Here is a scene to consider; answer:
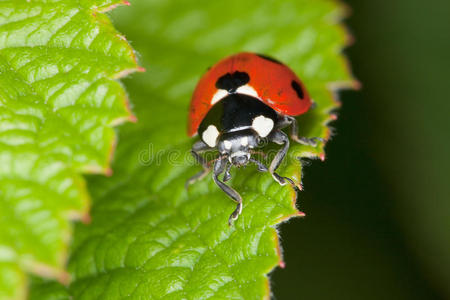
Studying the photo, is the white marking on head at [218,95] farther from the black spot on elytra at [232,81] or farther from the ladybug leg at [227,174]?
the ladybug leg at [227,174]

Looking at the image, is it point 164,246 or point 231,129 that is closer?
point 164,246

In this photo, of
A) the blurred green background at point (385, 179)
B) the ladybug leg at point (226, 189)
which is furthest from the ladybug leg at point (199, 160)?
the blurred green background at point (385, 179)

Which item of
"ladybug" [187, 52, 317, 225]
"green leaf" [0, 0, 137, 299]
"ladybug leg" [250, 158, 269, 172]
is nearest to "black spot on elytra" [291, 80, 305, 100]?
"ladybug" [187, 52, 317, 225]

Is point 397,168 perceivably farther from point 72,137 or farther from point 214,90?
point 72,137

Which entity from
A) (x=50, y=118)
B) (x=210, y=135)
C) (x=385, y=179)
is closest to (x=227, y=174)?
(x=210, y=135)

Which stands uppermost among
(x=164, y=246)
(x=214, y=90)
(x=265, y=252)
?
(x=214, y=90)

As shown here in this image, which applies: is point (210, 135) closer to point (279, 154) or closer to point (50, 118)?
point (279, 154)

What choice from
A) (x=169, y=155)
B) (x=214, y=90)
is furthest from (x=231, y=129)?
(x=169, y=155)

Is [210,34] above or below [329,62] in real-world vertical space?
above
